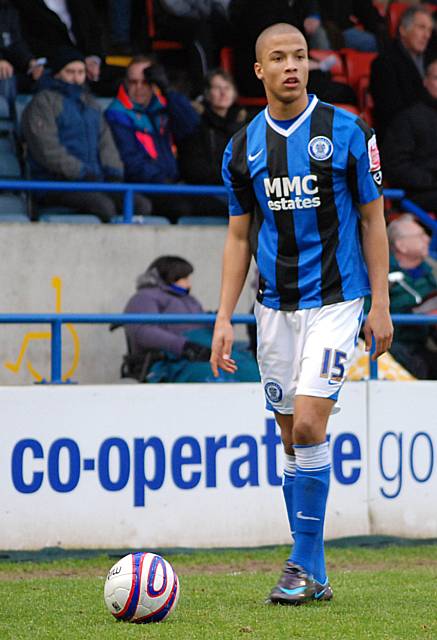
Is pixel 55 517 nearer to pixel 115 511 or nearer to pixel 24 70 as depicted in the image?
pixel 115 511

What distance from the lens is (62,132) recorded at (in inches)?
423

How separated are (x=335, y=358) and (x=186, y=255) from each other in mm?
5587

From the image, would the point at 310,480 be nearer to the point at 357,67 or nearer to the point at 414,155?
the point at 414,155

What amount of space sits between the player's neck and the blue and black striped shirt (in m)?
0.03

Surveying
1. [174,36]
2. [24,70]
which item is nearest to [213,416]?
[24,70]

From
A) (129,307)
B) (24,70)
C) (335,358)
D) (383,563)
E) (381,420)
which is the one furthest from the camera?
(24,70)

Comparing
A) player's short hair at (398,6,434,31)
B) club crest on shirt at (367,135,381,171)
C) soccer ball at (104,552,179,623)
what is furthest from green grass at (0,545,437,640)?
player's short hair at (398,6,434,31)

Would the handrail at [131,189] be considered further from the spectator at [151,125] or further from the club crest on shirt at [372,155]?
the club crest on shirt at [372,155]

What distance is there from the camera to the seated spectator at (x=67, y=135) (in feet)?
35.1

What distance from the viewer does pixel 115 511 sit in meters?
8.16

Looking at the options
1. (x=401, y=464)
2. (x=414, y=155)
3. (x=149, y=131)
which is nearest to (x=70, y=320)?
(x=401, y=464)

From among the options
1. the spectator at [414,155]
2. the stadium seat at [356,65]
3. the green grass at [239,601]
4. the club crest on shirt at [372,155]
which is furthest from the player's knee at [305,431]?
the stadium seat at [356,65]

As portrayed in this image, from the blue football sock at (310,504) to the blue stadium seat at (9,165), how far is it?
21.3 ft

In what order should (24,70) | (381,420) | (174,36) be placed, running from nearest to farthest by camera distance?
(381,420)
(24,70)
(174,36)
